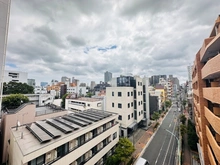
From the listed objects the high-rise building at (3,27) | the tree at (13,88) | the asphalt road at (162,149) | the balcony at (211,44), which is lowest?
the asphalt road at (162,149)

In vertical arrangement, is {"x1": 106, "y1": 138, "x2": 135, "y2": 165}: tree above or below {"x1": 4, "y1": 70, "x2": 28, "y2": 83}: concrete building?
below

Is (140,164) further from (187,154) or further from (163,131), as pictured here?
(163,131)

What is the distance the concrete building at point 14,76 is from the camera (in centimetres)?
7531

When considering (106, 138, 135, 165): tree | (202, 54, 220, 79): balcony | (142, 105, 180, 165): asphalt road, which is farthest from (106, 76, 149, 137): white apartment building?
(202, 54, 220, 79): balcony

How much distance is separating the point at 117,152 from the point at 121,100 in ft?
42.7

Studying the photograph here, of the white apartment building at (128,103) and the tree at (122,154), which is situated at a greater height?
the white apartment building at (128,103)

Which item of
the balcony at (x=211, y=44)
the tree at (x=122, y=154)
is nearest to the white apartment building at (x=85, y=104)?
the tree at (x=122, y=154)

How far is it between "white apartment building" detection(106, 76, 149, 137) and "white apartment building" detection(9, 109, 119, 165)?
932 centimetres

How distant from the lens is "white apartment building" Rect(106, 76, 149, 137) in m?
28.8

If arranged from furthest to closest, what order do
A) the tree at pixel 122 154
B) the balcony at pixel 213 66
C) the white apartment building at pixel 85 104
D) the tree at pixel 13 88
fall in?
the tree at pixel 13 88 < the white apartment building at pixel 85 104 < the tree at pixel 122 154 < the balcony at pixel 213 66

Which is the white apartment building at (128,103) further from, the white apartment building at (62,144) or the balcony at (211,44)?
the balcony at (211,44)

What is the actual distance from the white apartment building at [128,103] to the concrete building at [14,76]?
8014cm

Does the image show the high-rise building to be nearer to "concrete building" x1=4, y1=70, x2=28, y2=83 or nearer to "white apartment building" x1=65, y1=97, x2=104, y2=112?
"white apartment building" x1=65, y1=97, x2=104, y2=112

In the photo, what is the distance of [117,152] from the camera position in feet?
59.9
